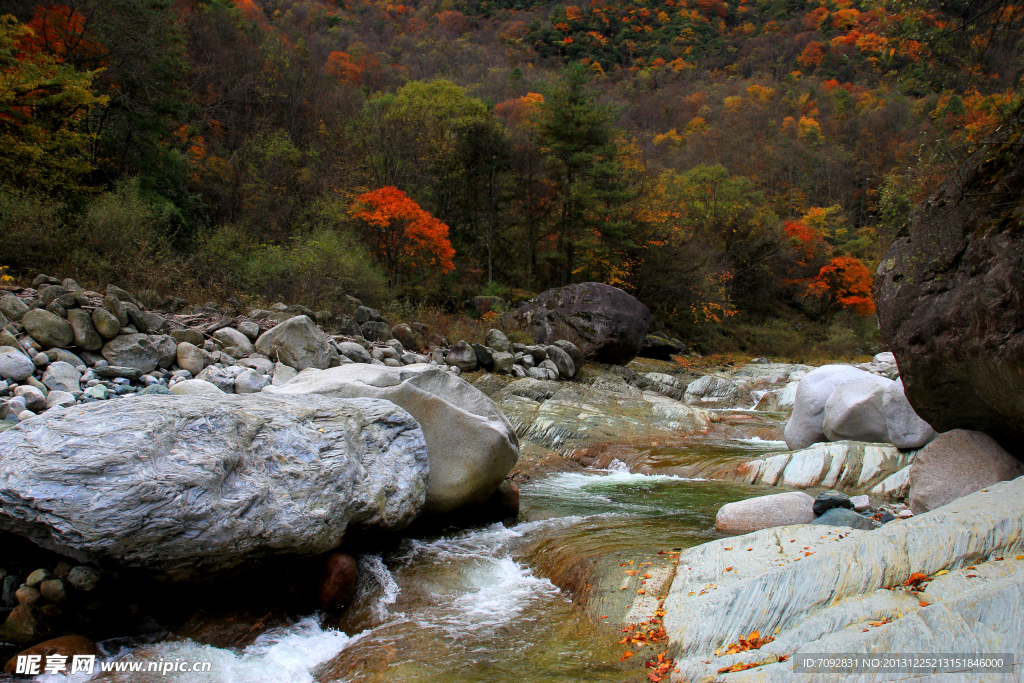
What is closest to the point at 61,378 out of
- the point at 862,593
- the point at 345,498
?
the point at 345,498

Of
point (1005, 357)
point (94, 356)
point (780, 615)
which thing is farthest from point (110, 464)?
point (1005, 357)

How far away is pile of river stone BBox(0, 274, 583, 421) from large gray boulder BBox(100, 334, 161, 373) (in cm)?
1

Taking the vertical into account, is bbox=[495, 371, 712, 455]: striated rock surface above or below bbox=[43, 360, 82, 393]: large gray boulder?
below

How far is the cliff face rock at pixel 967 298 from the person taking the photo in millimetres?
4363

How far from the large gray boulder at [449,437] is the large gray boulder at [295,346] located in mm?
3513

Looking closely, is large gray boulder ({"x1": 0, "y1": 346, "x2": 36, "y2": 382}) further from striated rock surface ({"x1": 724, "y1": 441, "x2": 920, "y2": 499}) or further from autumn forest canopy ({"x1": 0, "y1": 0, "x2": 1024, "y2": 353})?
striated rock surface ({"x1": 724, "y1": 441, "x2": 920, "y2": 499})

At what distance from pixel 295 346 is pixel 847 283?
27873 mm

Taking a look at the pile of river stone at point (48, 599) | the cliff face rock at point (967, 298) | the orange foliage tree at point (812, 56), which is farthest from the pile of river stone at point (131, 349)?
the orange foliage tree at point (812, 56)

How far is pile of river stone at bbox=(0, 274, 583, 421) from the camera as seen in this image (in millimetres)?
6531

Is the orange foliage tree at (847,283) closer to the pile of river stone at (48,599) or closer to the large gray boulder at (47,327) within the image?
the large gray boulder at (47,327)

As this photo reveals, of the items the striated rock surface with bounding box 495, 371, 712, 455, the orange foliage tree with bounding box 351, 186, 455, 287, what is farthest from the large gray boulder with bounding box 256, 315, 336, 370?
the orange foliage tree with bounding box 351, 186, 455, 287

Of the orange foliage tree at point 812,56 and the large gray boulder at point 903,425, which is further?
the orange foliage tree at point 812,56

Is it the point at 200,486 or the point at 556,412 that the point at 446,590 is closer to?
the point at 200,486

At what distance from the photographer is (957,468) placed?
17.2 feet
